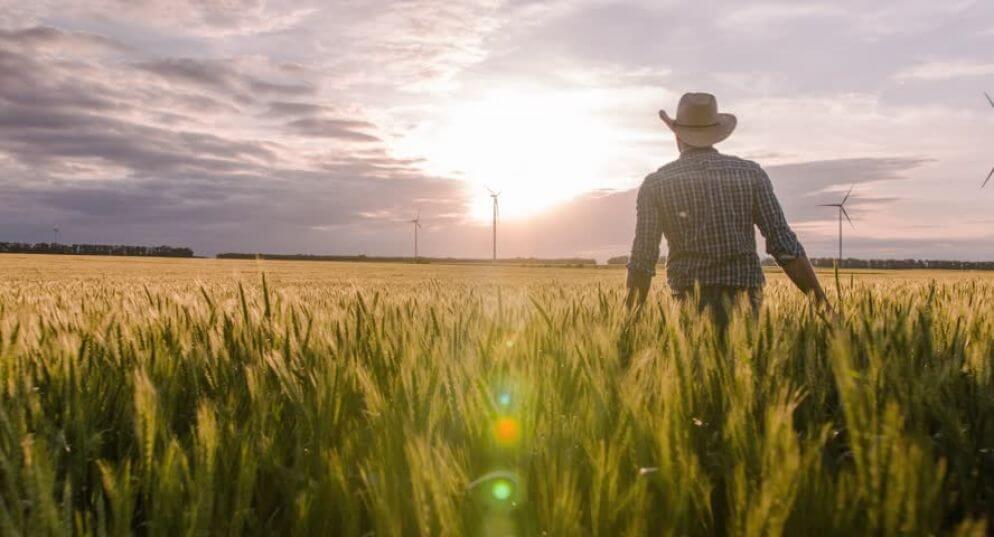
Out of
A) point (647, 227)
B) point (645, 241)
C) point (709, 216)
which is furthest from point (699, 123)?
point (645, 241)

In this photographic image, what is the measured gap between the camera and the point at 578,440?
1287 mm

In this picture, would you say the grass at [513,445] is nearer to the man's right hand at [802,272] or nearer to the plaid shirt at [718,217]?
the man's right hand at [802,272]

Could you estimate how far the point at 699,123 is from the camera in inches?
227

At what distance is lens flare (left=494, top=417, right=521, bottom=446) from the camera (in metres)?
1.23

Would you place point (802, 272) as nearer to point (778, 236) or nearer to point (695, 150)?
point (778, 236)

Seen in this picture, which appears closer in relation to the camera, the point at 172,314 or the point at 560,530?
the point at 560,530

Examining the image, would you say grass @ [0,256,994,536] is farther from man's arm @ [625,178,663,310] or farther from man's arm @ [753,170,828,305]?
man's arm @ [625,178,663,310]

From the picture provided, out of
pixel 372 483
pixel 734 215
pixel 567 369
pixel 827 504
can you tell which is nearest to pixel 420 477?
pixel 372 483

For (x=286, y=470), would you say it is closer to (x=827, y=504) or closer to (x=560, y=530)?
(x=560, y=530)

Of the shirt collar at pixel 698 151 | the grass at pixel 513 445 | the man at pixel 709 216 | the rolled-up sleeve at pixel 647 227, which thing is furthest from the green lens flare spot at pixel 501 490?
the shirt collar at pixel 698 151

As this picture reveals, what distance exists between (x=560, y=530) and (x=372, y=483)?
1.00 feet

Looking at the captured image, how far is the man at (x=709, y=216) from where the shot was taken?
5547 millimetres

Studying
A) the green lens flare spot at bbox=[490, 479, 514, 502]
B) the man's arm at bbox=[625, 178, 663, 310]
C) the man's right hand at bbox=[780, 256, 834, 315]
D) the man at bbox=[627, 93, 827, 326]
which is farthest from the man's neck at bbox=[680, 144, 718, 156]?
the green lens flare spot at bbox=[490, 479, 514, 502]

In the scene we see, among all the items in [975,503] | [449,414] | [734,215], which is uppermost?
[734,215]
